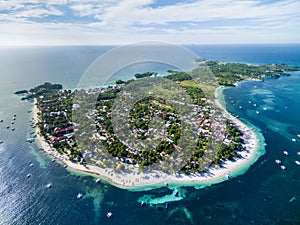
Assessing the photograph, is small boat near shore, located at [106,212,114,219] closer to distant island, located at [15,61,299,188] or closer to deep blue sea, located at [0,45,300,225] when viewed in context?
deep blue sea, located at [0,45,300,225]

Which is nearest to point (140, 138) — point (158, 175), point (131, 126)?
point (131, 126)

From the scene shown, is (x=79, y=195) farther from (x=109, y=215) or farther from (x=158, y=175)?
(x=158, y=175)

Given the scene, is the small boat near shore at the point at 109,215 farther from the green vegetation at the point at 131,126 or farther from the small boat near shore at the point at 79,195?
the green vegetation at the point at 131,126

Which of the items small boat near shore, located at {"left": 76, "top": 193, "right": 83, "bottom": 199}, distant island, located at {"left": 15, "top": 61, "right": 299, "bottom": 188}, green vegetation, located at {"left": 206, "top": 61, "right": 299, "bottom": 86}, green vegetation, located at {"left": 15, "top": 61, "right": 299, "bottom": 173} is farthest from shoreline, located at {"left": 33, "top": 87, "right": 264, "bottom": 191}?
green vegetation, located at {"left": 206, "top": 61, "right": 299, "bottom": 86}

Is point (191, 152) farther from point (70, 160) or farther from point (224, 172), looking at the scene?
point (70, 160)

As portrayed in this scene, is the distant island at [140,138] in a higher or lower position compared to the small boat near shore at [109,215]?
higher

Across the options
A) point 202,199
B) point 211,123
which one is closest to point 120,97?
point 211,123

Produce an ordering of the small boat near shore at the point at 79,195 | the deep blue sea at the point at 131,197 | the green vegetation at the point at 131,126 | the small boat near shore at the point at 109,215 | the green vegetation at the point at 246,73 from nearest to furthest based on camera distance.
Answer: the deep blue sea at the point at 131,197
the small boat near shore at the point at 109,215
the small boat near shore at the point at 79,195
the green vegetation at the point at 131,126
the green vegetation at the point at 246,73

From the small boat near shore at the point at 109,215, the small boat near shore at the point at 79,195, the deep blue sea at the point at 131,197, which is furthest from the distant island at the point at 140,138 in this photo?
the small boat near shore at the point at 109,215

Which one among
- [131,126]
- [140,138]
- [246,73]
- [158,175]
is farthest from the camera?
[246,73]
